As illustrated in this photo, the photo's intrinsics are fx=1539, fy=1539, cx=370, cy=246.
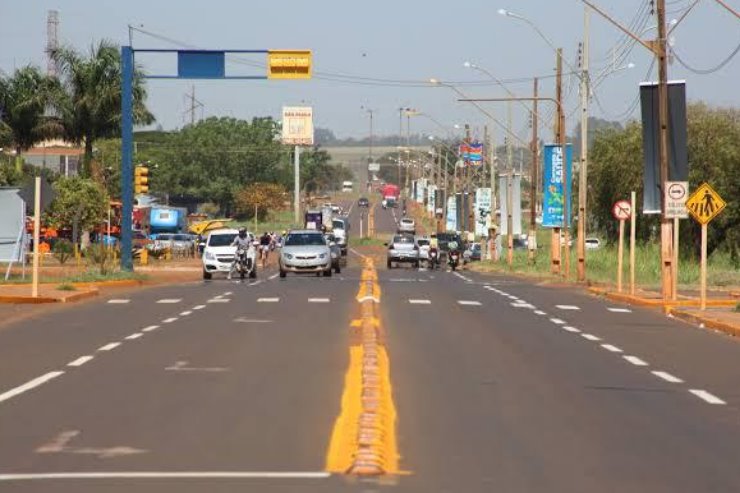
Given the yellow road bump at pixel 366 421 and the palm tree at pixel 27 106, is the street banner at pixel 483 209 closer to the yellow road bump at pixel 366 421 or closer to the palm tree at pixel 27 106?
the palm tree at pixel 27 106

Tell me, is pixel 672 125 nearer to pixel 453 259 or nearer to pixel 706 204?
pixel 706 204

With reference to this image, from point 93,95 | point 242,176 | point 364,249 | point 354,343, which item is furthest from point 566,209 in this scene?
point 242,176

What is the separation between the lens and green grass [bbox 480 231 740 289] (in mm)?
54625

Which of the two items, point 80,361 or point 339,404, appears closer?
point 339,404

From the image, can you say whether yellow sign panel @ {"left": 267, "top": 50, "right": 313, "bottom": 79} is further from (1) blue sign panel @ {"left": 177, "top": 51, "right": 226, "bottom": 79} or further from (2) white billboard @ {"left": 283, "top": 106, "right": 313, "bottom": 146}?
(2) white billboard @ {"left": 283, "top": 106, "right": 313, "bottom": 146}

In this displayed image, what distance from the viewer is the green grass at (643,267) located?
54625 mm

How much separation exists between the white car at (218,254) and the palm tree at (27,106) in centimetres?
3027

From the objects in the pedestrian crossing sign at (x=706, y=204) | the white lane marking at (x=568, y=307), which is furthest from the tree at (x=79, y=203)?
the pedestrian crossing sign at (x=706, y=204)

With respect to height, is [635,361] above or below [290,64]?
below

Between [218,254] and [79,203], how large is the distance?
28.3 m

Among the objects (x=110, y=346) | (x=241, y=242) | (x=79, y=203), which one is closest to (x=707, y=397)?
(x=110, y=346)

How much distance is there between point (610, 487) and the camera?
9.90 m

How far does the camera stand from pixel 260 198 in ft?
522

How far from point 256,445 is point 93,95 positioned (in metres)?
71.3
